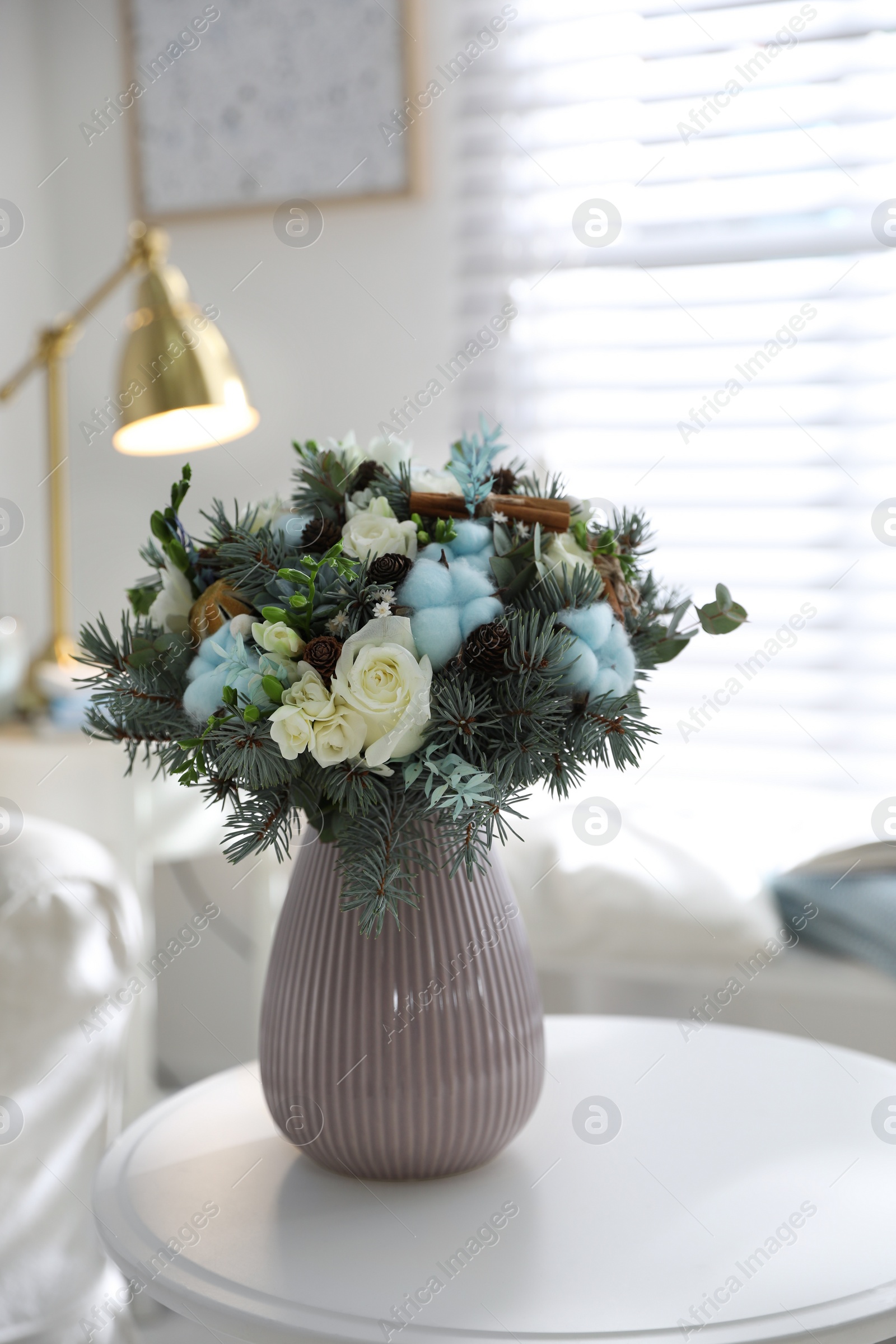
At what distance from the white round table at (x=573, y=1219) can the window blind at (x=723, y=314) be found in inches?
42.3

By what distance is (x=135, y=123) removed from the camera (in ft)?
7.29

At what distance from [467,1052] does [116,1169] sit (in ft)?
0.93

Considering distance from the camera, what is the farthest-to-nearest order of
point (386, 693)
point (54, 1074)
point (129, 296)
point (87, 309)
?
point (129, 296) → point (87, 309) → point (54, 1074) → point (386, 693)

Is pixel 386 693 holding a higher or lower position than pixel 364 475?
lower

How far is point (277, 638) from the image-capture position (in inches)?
26.5

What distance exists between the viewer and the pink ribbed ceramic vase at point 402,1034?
744mm

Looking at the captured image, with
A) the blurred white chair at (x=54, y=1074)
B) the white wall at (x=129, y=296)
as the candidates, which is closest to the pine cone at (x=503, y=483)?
the blurred white chair at (x=54, y=1074)

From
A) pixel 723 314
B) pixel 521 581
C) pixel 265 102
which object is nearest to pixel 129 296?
pixel 265 102

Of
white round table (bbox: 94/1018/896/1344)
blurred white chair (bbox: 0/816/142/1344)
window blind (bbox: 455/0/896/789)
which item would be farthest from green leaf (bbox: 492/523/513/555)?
window blind (bbox: 455/0/896/789)

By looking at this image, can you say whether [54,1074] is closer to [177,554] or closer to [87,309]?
[177,554]

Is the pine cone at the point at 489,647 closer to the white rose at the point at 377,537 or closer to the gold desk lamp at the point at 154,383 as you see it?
the white rose at the point at 377,537

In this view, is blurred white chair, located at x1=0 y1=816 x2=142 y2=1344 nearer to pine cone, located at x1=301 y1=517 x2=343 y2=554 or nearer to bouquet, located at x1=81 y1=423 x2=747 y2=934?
bouquet, located at x1=81 y1=423 x2=747 y2=934

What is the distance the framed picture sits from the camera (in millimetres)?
2061

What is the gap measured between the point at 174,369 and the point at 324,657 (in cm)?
113
